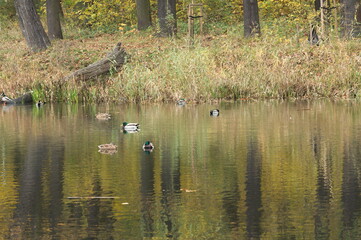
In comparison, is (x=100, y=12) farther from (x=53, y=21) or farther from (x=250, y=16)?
(x=250, y=16)

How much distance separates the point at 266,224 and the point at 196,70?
18.3 metres

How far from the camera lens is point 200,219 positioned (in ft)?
26.2

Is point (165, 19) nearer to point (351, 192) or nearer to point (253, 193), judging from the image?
point (253, 193)

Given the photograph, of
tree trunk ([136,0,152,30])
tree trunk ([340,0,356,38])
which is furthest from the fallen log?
tree trunk ([136,0,152,30])

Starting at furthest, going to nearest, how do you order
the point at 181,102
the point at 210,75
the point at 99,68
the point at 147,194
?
the point at 99,68 < the point at 210,75 < the point at 181,102 < the point at 147,194

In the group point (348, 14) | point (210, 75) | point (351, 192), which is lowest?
point (351, 192)

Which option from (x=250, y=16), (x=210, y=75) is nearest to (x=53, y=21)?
(x=250, y=16)

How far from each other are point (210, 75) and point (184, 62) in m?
0.99

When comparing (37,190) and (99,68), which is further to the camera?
(99,68)

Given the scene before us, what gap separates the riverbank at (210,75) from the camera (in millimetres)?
25641

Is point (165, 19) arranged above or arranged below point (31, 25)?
above

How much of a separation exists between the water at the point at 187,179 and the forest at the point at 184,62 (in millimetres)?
6576

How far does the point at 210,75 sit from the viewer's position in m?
25.8

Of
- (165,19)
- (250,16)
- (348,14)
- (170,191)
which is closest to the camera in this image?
(170,191)
